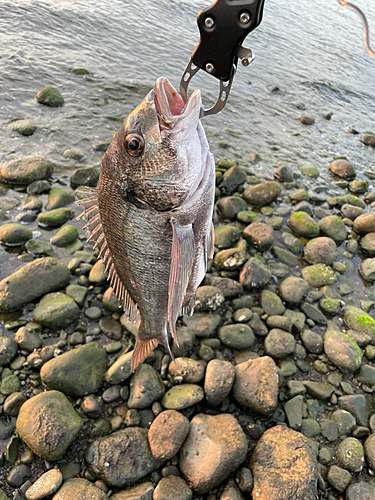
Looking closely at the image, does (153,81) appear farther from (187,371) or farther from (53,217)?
(187,371)

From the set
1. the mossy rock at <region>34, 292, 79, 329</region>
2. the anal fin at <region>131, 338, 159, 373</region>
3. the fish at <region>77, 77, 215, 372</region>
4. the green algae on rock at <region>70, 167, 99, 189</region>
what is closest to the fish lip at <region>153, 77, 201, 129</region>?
the fish at <region>77, 77, 215, 372</region>

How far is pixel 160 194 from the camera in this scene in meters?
2.10

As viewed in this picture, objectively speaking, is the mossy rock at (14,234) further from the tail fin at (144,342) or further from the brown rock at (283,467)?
the brown rock at (283,467)

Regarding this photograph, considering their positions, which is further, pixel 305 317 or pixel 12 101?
pixel 12 101

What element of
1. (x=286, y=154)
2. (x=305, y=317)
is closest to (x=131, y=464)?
(x=305, y=317)

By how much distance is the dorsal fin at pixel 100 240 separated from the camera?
8.28 feet

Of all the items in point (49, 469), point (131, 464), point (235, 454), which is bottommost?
point (49, 469)

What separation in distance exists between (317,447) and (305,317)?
1.72 metres

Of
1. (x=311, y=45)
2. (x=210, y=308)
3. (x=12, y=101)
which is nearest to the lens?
(x=210, y=308)

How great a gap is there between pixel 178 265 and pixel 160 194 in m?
0.46

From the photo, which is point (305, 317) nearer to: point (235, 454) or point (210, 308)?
point (210, 308)

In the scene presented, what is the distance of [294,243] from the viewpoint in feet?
19.1

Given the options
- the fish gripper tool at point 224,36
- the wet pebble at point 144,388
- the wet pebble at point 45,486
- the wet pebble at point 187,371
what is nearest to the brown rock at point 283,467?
the wet pebble at point 187,371

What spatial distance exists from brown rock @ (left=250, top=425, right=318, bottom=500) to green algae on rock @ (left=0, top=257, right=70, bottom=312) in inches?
123
